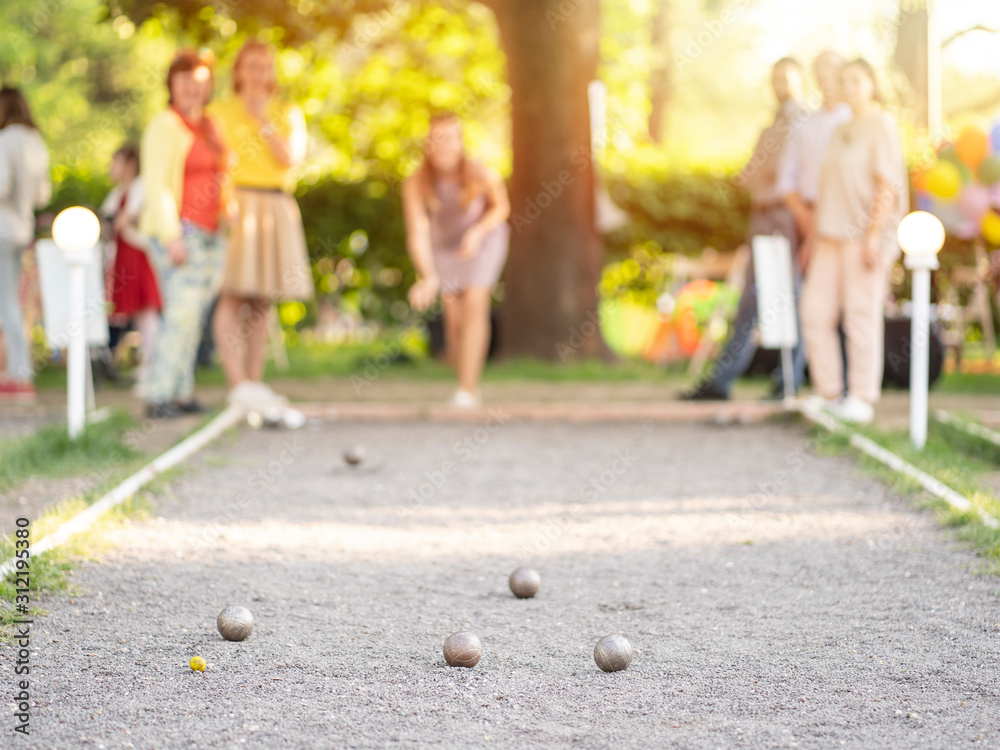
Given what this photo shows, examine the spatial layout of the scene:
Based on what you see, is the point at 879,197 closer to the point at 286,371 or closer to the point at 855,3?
the point at 286,371

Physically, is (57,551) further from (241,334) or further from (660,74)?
(660,74)

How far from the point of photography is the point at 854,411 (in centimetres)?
732

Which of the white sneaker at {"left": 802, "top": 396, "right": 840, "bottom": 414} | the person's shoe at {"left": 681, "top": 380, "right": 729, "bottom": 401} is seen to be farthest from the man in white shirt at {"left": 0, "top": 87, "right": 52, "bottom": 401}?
the white sneaker at {"left": 802, "top": 396, "right": 840, "bottom": 414}

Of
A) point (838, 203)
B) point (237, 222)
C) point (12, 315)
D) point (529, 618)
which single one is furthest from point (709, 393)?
point (529, 618)

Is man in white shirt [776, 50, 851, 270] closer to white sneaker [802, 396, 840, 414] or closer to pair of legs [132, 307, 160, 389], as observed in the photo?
white sneaker [802, 396, 840, 414]

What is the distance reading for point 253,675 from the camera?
9.62ft

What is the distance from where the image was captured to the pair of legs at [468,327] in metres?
8.00

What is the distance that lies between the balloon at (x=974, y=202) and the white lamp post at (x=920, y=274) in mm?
5236

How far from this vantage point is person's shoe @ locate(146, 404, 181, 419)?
7402 millimetres

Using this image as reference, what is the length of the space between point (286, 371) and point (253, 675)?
28.9 ft

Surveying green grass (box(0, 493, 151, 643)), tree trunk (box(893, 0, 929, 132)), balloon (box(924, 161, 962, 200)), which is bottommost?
green grass (box(0, 493, 151, 643))

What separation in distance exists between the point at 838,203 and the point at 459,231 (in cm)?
239

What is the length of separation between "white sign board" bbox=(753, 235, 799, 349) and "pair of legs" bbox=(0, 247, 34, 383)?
16.8 feet

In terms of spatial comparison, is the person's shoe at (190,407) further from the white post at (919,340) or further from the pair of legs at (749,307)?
the white post at (919,340)
